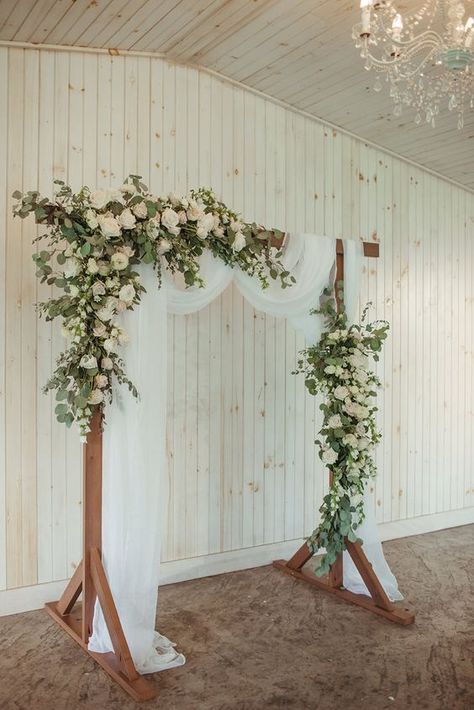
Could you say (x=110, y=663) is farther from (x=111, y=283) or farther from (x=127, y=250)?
(x=127, y=250)

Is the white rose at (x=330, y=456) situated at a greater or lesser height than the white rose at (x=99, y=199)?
lesser

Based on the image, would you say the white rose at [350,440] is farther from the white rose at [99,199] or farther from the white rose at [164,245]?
the white rose at [99,199]

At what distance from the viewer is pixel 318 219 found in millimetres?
4594

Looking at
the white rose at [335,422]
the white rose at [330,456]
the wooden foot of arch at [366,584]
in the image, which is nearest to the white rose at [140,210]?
the white rose at [335,422]

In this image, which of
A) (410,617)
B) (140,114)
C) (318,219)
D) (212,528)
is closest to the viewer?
(410,617)

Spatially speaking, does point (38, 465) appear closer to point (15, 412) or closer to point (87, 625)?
point (15, 412)

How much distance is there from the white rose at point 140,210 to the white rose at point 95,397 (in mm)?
813

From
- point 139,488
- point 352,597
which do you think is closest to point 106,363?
point 139,488

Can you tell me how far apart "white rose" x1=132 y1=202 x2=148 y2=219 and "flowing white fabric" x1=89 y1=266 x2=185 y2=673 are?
0.24 m

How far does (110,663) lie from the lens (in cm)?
Answer: 282

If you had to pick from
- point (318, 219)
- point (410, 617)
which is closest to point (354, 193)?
point (318, 219)

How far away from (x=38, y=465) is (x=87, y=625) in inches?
36.6

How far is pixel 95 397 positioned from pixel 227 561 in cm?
A: 184

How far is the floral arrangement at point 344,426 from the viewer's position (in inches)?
140
